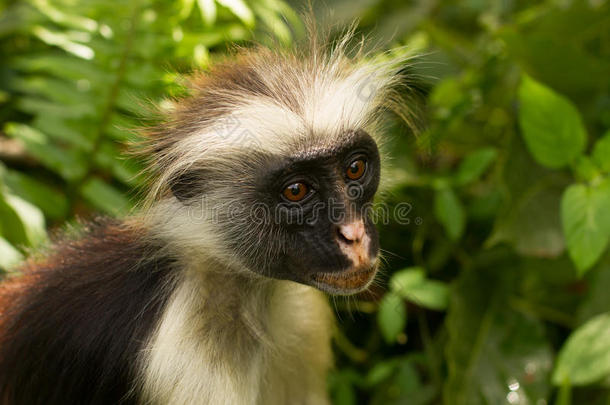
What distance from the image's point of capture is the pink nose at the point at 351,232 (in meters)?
2.61

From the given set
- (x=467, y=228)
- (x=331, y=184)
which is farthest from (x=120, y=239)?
(x=467, y=228)

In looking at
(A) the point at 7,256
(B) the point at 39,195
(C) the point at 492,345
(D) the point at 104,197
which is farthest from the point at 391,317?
(B) the point at 39,195

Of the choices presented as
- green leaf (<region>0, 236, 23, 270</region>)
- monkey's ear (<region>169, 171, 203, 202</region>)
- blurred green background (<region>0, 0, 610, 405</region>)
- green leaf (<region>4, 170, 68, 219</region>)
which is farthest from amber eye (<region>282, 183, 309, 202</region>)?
green leaf (<region>4, 170, 68, 219</region>)

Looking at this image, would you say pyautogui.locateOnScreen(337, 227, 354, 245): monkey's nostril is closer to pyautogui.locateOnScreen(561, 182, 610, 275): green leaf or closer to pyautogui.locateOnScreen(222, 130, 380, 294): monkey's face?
pyautogui.locateOnScreen(222, 130, 380, 294): monkey's face

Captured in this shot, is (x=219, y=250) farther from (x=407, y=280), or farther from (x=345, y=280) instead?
(x=407, y=280)

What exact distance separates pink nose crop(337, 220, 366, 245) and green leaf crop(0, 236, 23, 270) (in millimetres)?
2374

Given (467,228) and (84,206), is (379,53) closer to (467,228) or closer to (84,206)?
(467,228)

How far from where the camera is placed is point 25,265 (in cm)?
366

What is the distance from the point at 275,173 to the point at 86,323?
1085 mm

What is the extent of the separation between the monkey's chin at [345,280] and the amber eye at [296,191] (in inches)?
12.7

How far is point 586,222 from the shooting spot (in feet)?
10.4

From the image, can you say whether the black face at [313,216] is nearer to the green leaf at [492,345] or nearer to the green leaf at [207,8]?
the green leaf at [492,345]

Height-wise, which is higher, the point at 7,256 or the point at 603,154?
the point at 7,256

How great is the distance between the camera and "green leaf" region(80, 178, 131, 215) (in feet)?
14.6
